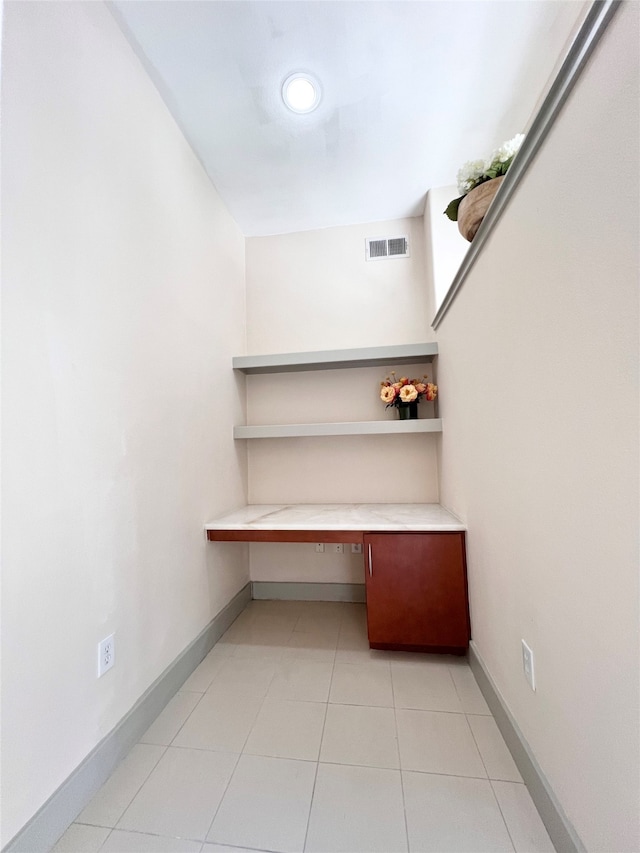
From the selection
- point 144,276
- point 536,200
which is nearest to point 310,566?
point 144,276

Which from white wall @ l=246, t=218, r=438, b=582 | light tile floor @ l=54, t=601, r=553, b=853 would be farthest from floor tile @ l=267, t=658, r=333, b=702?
white wall @ l=246, t=218, r=438, b=582

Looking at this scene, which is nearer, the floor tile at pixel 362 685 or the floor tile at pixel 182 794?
the floor tile at pixel 182 794

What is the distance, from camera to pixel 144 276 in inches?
59.6

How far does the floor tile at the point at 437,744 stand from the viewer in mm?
1156

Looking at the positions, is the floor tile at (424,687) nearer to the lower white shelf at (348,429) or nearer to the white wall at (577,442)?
the white wall at (577,442)

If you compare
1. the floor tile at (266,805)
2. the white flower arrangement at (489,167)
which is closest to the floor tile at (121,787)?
the floor tile at (266,805)

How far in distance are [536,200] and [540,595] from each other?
1061 millimetres

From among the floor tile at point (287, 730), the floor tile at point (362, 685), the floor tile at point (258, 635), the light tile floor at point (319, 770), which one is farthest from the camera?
the floor tile at point (258, 635)

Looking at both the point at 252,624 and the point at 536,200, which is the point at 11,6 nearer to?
the point at 536,200

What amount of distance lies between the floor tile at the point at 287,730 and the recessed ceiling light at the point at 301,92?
9.12 ft

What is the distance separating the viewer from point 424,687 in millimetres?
1572

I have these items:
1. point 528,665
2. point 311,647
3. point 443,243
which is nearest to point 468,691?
point 528,665

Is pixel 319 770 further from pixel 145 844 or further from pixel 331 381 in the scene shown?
pixel 331 381

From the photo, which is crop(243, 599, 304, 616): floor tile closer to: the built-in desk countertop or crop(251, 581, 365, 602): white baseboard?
crop(251, 581, 365, 602): white baseboard
